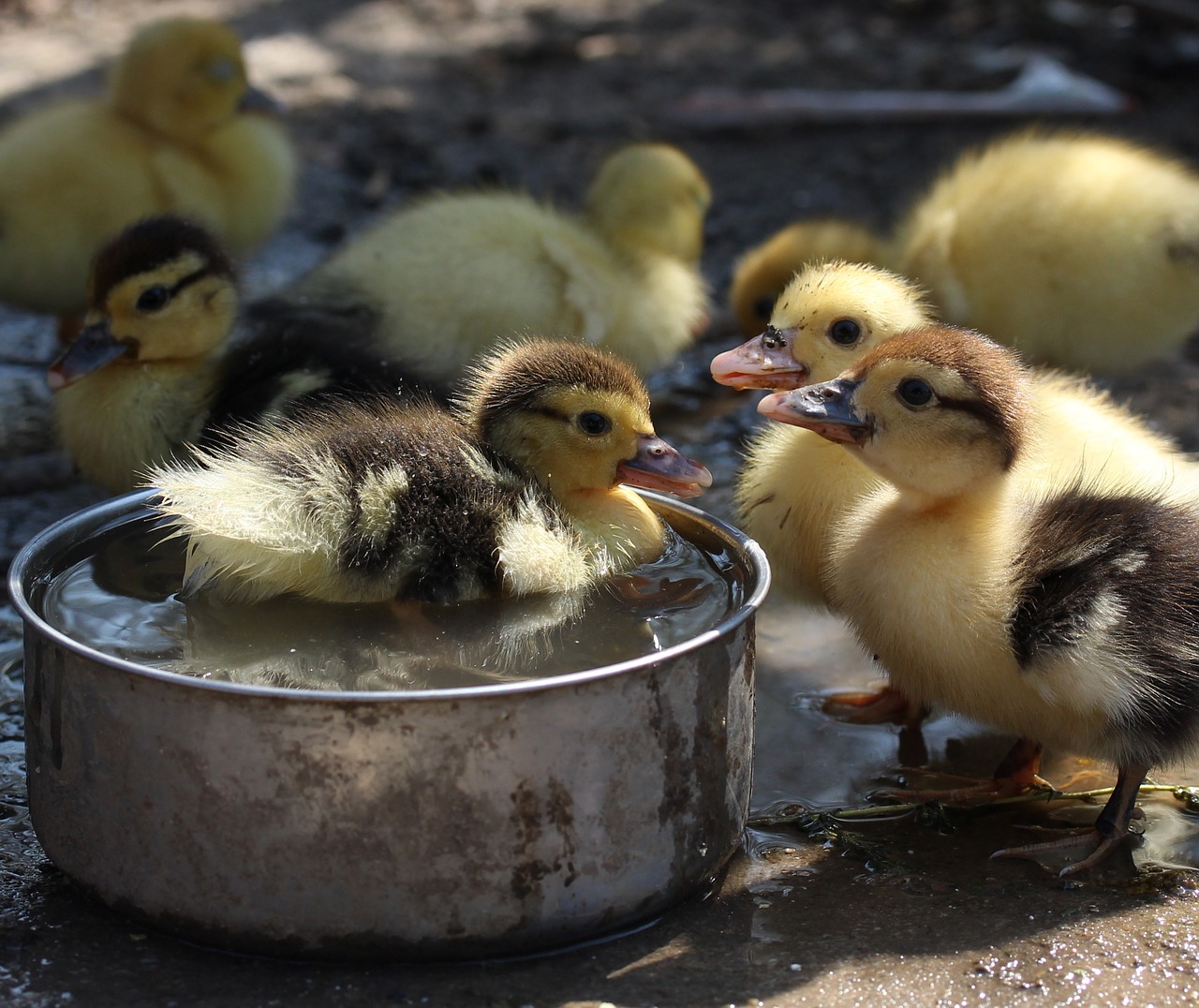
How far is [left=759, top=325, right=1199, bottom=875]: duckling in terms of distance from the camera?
223 cm

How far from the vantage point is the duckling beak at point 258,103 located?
482 centimetres

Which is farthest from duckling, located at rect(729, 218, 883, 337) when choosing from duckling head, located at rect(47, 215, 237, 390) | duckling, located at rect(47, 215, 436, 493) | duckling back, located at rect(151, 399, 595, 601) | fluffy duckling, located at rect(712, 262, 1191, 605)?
duckling back, located at rect(151, 399, 595, 601)

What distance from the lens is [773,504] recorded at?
2840mm

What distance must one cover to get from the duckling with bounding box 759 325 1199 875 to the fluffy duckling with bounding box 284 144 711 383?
4.01ft

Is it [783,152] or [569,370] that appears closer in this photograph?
[569,370]

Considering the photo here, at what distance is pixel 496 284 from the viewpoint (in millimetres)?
3643

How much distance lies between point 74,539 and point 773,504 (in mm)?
1255

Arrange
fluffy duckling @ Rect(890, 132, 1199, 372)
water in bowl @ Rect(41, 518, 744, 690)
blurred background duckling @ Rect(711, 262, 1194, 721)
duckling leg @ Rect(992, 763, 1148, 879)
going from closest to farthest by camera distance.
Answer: water in bowl @ Rect(41, 518, 744, 690), duckling leg @ Rect(992, 763, 1148, 879), blurred background duckling @ Rect(711, 262, 1194, 721), fluffy duckling @ Rect(890, 132, 1199, 372)

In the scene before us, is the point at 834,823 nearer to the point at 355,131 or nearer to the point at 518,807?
the point at 518,807

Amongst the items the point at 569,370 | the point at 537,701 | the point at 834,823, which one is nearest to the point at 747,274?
the point at 569,370

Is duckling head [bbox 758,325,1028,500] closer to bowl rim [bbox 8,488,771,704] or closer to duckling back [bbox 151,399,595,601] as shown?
bowl rim [bbox 8,488,771,704]

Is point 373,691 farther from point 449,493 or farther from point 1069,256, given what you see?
point 1069,256

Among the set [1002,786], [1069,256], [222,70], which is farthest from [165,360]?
[1069,256]

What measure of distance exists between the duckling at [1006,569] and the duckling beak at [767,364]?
0.37 m
